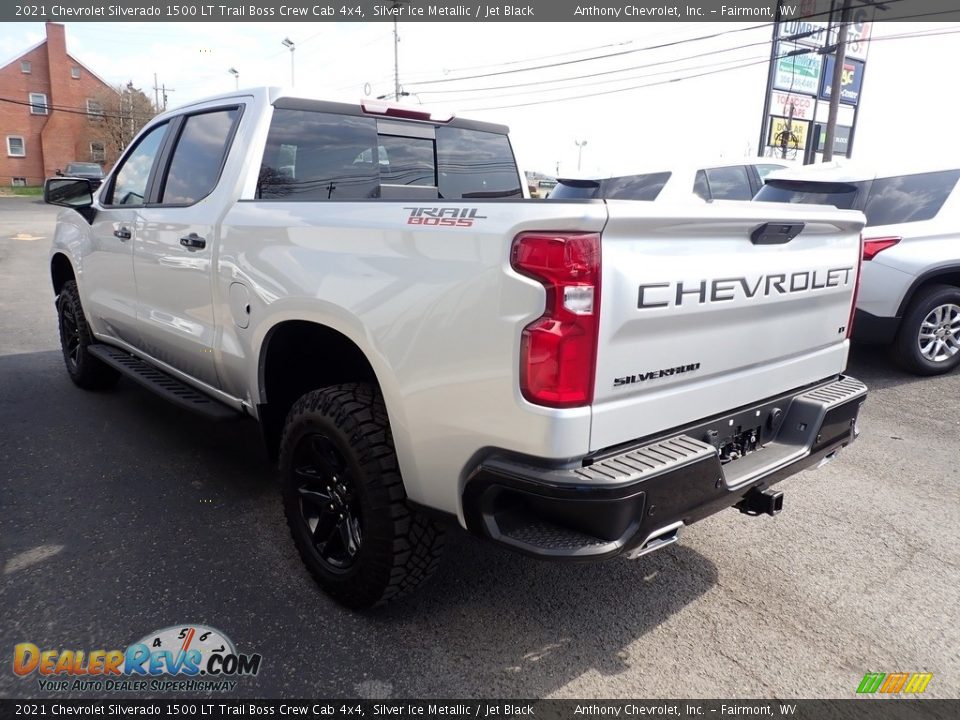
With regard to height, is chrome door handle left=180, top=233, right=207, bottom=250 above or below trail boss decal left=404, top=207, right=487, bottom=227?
below

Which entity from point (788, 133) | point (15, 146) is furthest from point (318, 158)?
point (15, 146)

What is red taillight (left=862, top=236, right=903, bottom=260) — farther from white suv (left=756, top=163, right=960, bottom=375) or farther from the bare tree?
the bare tree

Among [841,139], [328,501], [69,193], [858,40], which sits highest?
[858,40]

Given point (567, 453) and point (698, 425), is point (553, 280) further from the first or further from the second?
point (698, 425)

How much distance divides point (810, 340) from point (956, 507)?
1756 millimetres

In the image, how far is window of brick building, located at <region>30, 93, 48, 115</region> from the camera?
4975 centimetres

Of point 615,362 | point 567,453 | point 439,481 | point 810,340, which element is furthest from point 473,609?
point 810,340

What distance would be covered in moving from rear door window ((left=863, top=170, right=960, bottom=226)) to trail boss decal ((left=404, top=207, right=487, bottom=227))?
5296mm

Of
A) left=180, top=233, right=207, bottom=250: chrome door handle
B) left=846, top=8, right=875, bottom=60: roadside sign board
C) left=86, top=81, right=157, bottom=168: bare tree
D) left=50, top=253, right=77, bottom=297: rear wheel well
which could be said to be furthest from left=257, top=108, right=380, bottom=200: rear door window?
left=86, top=81, right=157, bottom=168: bare tree

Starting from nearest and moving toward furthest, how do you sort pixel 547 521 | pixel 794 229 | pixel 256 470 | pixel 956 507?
pixel 547 521 < pixel 794 229 < pixel 956 507 < pixel 256 470

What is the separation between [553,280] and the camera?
1.94m

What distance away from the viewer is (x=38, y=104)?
50.2m

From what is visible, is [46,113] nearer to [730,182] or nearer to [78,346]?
[78,346]

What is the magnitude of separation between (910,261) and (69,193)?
662 centimetres
